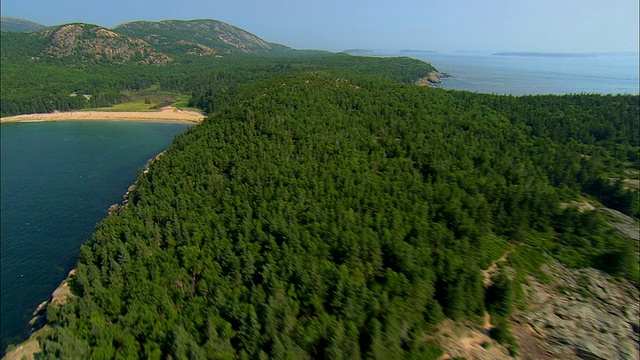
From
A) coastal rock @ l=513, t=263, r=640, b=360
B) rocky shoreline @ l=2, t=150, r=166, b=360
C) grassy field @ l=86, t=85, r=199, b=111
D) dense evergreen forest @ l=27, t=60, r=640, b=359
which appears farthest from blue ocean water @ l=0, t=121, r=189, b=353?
coastal rock @ l=513, t=263, r=640, b=360

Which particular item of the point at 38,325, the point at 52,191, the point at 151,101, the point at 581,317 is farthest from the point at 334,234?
the point at 151,101

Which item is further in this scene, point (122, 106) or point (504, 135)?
point (122, 106)

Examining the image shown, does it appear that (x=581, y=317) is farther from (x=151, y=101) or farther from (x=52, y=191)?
(x=151, y=101)

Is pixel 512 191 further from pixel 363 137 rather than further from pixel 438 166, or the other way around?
pixel 363 137

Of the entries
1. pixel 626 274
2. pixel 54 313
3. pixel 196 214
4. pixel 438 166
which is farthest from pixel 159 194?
pixel 626 274

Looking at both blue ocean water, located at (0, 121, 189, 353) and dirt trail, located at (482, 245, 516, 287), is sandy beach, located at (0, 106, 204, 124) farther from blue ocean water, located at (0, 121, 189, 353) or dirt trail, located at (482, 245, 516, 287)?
dirt trail, located at (482, 245, 516, 287)

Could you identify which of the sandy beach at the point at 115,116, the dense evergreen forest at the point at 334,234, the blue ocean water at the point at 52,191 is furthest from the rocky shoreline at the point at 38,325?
the sandy beach at the point at 115,116

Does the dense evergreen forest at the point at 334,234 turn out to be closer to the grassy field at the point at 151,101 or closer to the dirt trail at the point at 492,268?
the dirt trail at the point at 492,268

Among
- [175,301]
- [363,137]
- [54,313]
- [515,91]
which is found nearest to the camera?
[175,301]
